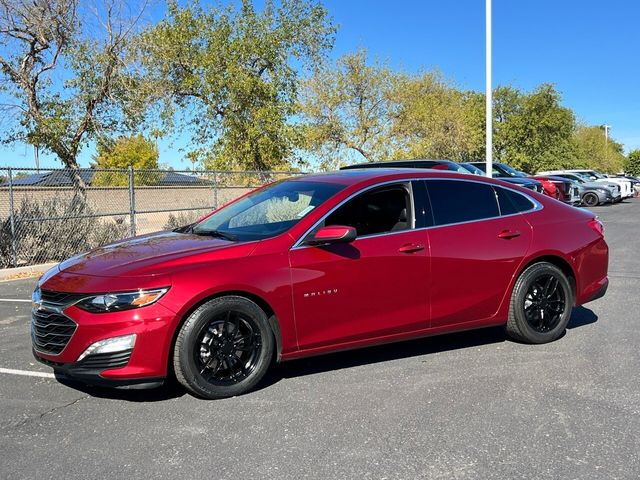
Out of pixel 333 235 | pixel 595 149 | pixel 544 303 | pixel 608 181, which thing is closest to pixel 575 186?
pixel 608 181

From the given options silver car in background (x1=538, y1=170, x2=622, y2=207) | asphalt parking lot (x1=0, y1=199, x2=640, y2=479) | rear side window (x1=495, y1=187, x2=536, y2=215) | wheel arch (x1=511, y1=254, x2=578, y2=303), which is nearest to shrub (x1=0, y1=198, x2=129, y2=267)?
asphalt parking lot (x1=0, y1=199, x2=640, y2=479)

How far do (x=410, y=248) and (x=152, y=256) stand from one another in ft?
6.63

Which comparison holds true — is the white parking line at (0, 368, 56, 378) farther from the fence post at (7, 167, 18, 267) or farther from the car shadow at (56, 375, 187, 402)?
the fence post at (7, 167, 18, 267)

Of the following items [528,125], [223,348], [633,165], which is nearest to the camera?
[223,348]

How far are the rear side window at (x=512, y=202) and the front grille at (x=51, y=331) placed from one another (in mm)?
3789

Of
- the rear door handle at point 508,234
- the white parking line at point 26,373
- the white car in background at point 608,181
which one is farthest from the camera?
the white car in background at point 608,181

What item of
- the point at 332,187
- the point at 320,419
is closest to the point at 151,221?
the point at 332,187

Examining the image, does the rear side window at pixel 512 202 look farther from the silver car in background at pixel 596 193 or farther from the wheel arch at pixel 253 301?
the silver car in background at pixel 596 193

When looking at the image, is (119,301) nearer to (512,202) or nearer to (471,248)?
(471,248)

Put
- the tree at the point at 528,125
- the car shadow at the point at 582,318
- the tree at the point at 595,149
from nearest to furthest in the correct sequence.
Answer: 1. the car shadow at the point at 582,318
2. the tree at the point at 528,125
3. the tree at the point at 595,149

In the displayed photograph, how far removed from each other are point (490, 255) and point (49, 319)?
3568 millimetres

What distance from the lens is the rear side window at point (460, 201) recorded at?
522cm

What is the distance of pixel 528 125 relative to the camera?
4400cm

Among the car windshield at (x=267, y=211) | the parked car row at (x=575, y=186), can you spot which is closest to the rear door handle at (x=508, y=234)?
the car windshield at (x=267, y=211)
